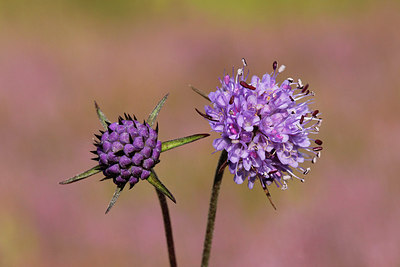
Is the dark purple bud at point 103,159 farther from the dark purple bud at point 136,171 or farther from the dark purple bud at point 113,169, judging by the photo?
the dark purple bud at point 136,171

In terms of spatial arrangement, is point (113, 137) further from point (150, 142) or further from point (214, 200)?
point (214, 200)

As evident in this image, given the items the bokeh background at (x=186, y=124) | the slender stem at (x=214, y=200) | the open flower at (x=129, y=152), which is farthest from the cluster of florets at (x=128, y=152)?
the bokeh background at (x=186, y=124)

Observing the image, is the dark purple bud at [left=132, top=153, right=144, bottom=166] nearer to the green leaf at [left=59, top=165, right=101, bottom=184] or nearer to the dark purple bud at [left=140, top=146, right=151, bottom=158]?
the dark purple bud at [left=140, top=146, right=151, bottom=158]

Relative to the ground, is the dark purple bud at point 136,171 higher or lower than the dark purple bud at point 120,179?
higher

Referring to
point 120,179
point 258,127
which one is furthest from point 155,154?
point 258,127

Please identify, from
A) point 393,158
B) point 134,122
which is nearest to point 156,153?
point 134,122

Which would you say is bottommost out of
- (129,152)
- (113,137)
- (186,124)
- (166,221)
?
(186,124)

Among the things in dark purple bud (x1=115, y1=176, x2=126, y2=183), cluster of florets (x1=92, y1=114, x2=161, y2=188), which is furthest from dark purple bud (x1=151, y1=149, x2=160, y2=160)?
dark purple bud (x1=115, y1=176, x2=126, y2=183)

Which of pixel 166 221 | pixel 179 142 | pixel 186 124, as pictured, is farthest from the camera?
pixel 186 124
